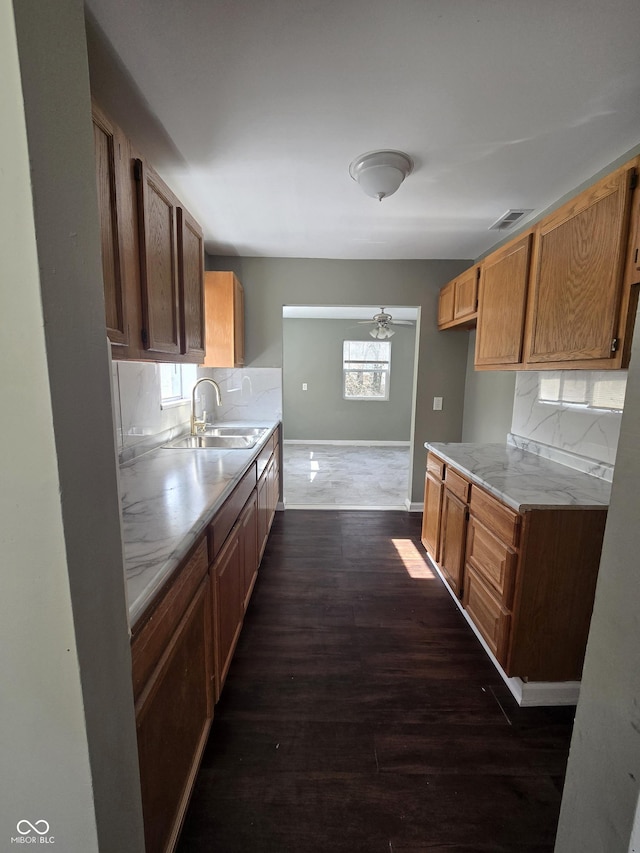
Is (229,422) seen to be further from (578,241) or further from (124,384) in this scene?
(578,241)

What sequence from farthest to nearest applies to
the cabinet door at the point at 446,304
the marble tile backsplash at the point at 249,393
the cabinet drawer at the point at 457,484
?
the marble tile backsplash at the point at 249,393, the cabinet door at the point at 446,304, the cabinet drawer at the point at 457,484

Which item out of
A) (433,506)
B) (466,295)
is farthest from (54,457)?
(466,295)

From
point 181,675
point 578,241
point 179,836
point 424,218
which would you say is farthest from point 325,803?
point 424,218

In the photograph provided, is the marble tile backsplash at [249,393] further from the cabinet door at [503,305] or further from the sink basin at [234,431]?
the cabinet door at [503,305]

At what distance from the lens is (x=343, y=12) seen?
1111 millimetres

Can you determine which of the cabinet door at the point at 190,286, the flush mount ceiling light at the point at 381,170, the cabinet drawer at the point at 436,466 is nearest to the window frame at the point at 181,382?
the cabinet door at the point at 190,286

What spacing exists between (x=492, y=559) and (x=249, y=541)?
1.31 m

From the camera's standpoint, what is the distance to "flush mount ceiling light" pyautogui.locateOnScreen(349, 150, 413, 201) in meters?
1.81

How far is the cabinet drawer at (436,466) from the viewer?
2.49 meters

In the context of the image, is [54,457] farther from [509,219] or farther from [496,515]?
[509,219]

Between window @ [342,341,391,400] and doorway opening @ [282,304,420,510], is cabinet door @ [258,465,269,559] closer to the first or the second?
doorway opening @ [282,304,420,510]

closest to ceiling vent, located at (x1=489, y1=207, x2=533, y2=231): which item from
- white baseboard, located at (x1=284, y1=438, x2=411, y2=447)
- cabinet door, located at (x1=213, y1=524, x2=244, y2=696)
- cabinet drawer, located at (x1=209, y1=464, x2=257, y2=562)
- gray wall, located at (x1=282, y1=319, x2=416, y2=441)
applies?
cabinet drawer, located at (x1=209, y1=464, x2=257, y2=562)

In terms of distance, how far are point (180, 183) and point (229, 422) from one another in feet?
6.79

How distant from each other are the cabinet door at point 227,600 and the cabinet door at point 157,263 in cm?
93
